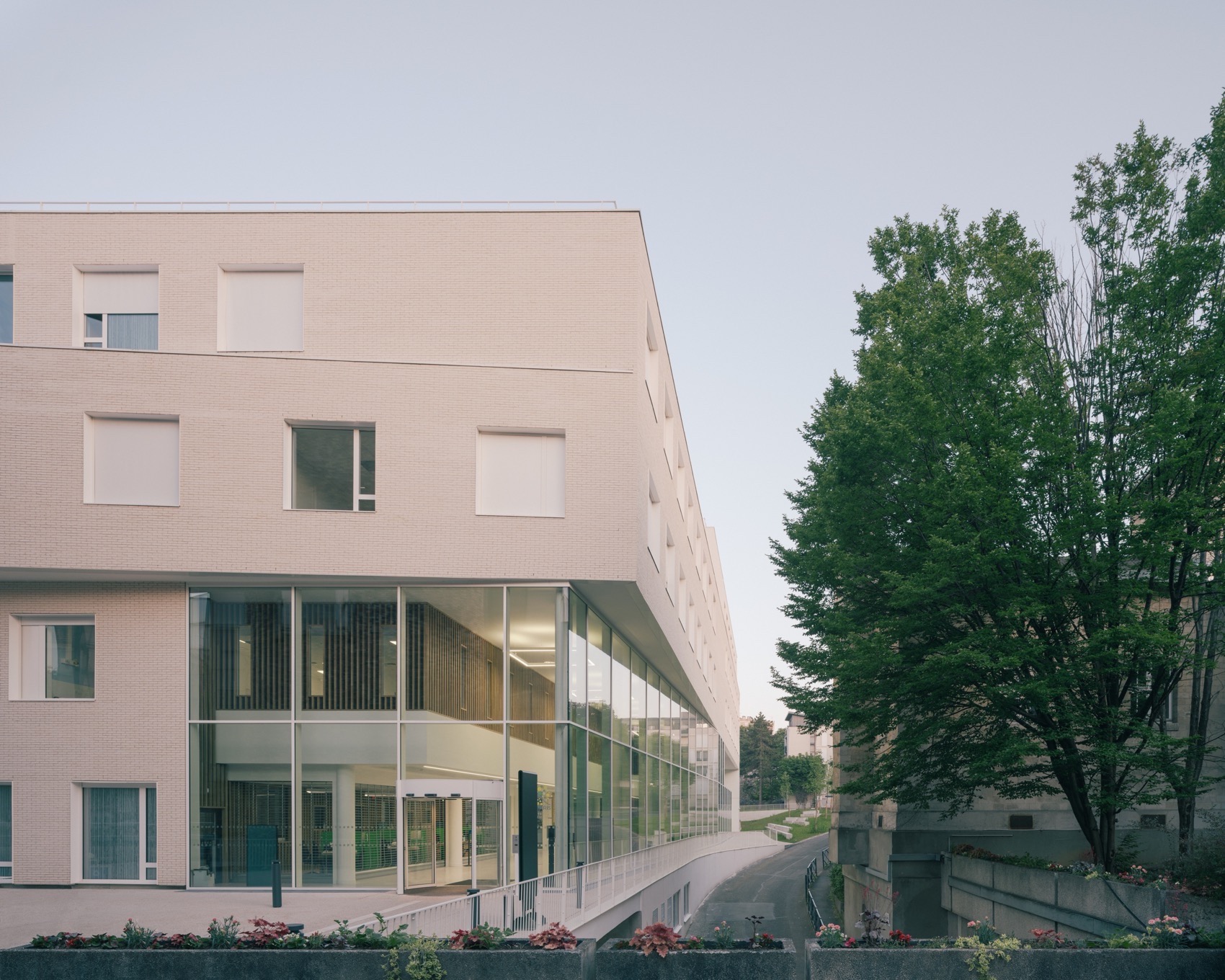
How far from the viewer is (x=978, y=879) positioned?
2536cm

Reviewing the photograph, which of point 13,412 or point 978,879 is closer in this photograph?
point 13,412

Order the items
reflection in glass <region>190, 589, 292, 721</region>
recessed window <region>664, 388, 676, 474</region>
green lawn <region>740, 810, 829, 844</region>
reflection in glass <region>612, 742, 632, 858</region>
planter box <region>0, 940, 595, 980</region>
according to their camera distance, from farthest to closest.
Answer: green lawn <region>740, 810, 829, 844</region>, recessed window <region>664, 388, 676, 474</region>, reflection in glass <region>612, 742, 632, 858</region>, reflection in glass <region>190, 589, 292, 721</region>, planter box <region>0, 940, 595, 980</region>

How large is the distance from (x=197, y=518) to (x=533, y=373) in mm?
7079

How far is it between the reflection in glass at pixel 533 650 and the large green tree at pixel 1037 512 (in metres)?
6.12

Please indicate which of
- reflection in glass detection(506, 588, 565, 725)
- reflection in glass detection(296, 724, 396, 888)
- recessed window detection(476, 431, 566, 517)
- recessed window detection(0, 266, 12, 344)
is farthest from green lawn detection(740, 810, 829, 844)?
recessed window detection(0, 266, 12, 344)

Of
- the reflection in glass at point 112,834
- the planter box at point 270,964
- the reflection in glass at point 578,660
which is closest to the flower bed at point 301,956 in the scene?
the planter box at point 270,964

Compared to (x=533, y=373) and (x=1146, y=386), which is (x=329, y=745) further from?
(x=1146, y=386)

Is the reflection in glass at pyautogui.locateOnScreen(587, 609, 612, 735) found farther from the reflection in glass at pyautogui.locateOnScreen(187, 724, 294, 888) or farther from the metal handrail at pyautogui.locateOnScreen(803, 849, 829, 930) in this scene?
the metal handrail at pyautogui.locateOnScreen(803, 849, 829, 930)

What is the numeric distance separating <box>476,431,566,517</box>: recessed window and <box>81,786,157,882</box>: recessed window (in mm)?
8924

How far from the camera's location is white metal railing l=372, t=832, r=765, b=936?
42.9ft

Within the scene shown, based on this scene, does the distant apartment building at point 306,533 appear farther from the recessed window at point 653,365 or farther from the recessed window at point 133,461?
the recessed window at point 653,365

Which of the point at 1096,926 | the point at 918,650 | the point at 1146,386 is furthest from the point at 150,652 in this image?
the point at 1146,386

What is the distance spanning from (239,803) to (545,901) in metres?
8.04

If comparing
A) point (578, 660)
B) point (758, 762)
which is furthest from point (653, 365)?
point (758, 762)
